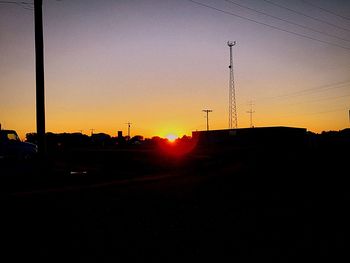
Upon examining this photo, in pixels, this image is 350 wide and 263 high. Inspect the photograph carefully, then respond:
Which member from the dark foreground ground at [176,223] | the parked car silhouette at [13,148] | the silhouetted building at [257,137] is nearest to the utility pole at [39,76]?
the dark foreground ground at [176,223]

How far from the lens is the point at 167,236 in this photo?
5.43 m

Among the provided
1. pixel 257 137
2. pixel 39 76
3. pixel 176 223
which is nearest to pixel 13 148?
pixel 39 76

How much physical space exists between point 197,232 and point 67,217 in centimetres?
315

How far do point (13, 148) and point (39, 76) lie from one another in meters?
5.15

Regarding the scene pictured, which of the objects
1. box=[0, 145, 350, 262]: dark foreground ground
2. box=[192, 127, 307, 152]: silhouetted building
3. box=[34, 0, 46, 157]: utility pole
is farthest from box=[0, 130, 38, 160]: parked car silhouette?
box=[192, 127, 307, 152]: silhouetted building

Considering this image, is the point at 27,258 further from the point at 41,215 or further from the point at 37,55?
the point at 37,55

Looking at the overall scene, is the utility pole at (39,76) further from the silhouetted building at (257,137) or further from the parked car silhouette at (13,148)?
the silhouetted building at (257,137)

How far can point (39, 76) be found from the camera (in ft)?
43.2

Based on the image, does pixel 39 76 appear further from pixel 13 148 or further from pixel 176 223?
pixel 176 223

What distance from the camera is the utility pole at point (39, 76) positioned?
42.9ft

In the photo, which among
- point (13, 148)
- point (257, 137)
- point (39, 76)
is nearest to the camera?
point (39, 76)

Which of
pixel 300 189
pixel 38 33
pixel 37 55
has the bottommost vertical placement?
pixel 300 189

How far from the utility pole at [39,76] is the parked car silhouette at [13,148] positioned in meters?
3.54

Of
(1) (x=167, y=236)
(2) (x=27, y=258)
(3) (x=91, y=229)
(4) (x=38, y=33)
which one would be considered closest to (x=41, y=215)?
(3) (x=91, y=229)
